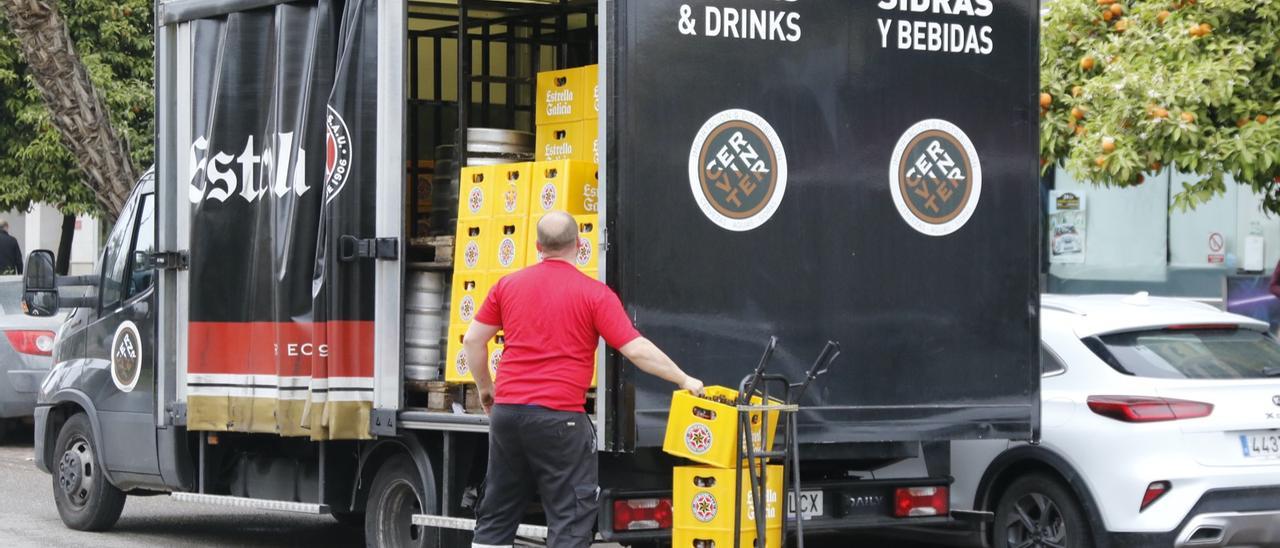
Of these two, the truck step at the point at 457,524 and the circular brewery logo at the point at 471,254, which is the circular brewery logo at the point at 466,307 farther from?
the truck step at the point at 457,524

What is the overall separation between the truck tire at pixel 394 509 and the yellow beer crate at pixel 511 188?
1.38 meters

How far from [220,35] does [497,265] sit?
2.49m

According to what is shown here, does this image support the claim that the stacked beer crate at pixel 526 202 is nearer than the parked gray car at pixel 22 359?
Yes

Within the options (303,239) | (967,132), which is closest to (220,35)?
(303,239)

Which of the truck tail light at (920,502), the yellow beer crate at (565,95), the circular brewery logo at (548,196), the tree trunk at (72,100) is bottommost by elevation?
the truck tail light at (920,502)

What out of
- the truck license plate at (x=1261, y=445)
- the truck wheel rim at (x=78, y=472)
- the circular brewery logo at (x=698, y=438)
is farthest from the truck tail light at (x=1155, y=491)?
the truck wheel rim at (x=78, y=472)

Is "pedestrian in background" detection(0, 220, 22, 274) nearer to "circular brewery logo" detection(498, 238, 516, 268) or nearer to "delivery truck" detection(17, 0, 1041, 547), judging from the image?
"delivery truck" detection(17, 0, 1041, 547)

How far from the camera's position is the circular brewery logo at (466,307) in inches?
337

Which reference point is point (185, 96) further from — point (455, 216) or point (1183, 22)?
point (1183, 22)

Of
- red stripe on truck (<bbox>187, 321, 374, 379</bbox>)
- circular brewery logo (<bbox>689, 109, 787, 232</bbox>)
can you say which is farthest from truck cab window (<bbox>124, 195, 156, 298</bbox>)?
circular brewery logo (<bbox>689, 109, 787, 232</bbox>)

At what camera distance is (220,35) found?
9.96 metres

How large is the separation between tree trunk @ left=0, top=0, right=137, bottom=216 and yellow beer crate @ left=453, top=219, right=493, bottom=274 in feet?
28.4

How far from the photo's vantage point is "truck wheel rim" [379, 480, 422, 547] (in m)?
9.06

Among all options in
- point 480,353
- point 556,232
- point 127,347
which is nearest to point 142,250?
point 127,347
